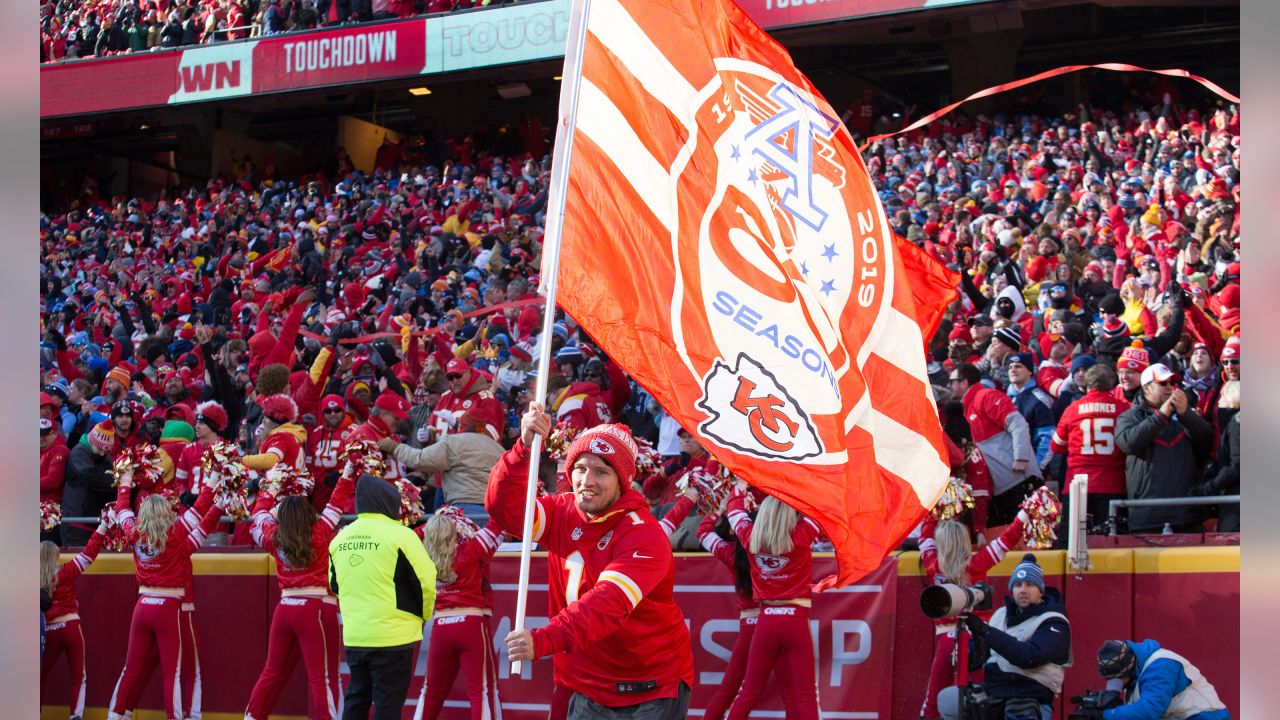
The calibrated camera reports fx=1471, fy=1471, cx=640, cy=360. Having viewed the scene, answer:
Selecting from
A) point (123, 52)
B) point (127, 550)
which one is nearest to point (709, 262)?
point (127, 550)

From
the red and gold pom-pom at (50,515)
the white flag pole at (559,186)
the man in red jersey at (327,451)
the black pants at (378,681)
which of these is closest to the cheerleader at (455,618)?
the black pants at (378,681)

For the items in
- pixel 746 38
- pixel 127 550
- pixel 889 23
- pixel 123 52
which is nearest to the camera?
pixel 746 38

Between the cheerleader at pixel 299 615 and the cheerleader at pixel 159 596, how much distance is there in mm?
838

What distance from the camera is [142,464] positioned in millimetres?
11195

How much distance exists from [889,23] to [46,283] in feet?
51.1

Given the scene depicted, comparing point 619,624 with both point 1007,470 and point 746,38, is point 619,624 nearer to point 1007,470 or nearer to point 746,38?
point 746,38

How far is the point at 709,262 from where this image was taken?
5.90 m

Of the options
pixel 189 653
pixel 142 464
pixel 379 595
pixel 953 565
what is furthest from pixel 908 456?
pixel 142 464

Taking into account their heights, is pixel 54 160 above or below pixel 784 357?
above

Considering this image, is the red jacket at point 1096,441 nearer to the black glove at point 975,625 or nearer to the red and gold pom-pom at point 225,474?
the black glove at point 975,625

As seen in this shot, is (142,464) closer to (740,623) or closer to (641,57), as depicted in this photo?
(740,623)

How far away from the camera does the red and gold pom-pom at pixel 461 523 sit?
9.65 metres

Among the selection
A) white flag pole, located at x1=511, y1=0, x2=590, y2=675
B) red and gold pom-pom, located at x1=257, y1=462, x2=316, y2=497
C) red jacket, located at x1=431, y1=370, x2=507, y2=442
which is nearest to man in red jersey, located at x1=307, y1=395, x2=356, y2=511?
red jacket, located at x1=431, y1=370, x2=507, y2=442

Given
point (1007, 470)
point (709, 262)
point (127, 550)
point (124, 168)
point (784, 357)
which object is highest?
point (124, 168)
